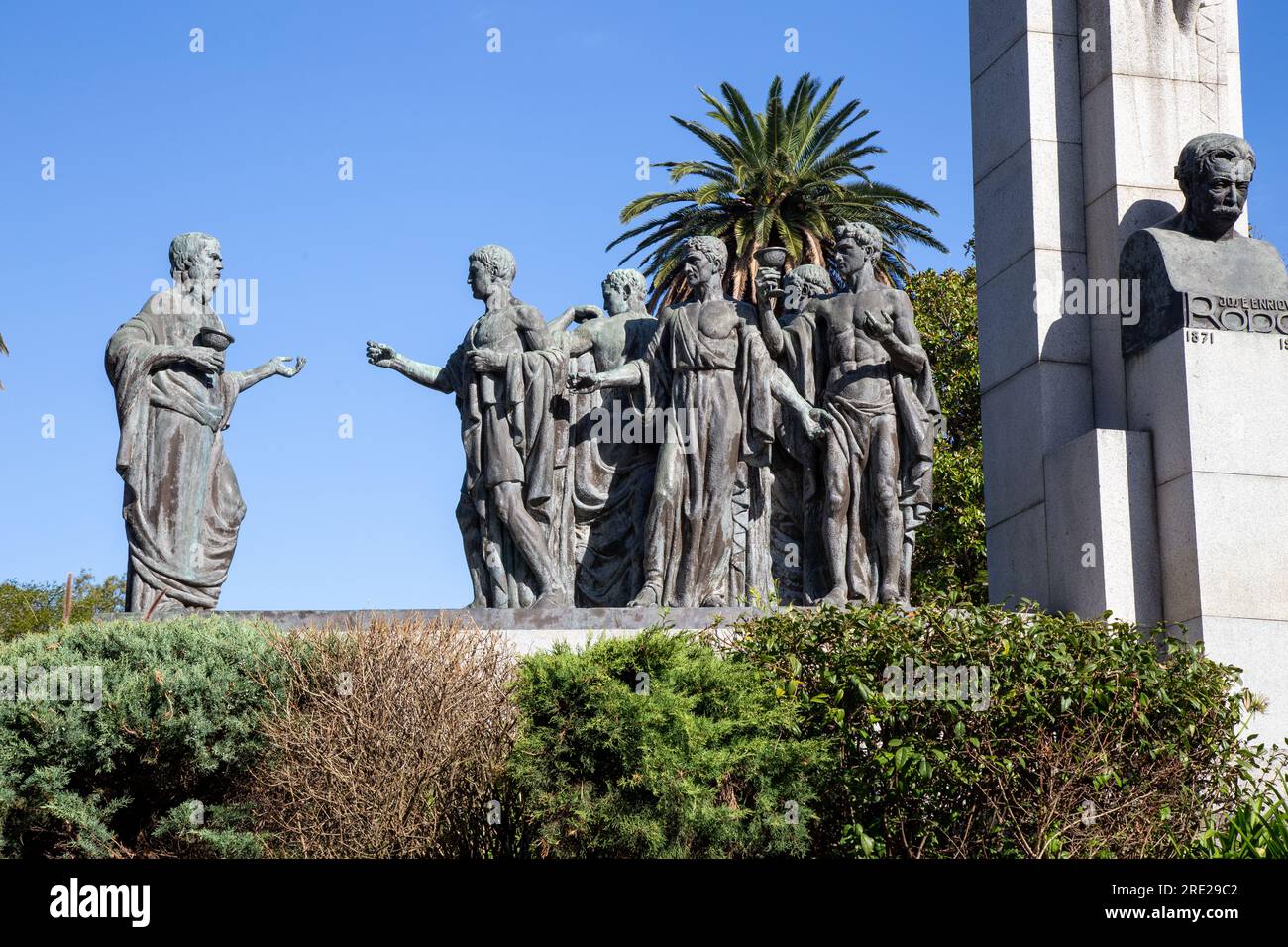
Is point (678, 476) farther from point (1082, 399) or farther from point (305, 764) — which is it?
point (305, 764)

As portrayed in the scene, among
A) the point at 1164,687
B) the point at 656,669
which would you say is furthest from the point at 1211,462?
the point at 656,669

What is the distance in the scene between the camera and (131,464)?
13.5 metres

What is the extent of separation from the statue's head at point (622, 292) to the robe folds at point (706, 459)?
0.74 meters

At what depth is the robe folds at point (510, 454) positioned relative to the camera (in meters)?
14.1

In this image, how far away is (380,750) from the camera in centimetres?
1019

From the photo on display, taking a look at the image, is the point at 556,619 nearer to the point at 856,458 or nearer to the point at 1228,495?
the point at 856,458

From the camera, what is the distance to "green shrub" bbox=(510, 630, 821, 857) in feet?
30.9

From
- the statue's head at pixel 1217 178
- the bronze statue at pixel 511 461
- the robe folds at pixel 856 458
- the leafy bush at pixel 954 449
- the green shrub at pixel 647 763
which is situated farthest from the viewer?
the leafy bush at pixel 954 449

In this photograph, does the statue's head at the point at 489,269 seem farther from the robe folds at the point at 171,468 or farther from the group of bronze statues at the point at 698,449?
the robe folds at the point at 171,468

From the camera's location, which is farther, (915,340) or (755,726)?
(915,340)

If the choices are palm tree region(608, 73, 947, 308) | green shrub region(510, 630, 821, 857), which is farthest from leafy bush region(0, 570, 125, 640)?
green shrub region(510, 630, 821, 857)

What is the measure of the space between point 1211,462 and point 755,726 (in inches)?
186

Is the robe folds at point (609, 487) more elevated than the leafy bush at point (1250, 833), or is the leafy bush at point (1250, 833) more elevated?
the robe folds at point (609, 487)

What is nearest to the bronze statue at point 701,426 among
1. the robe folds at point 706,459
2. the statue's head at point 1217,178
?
→ the robe folds at point 706,459
